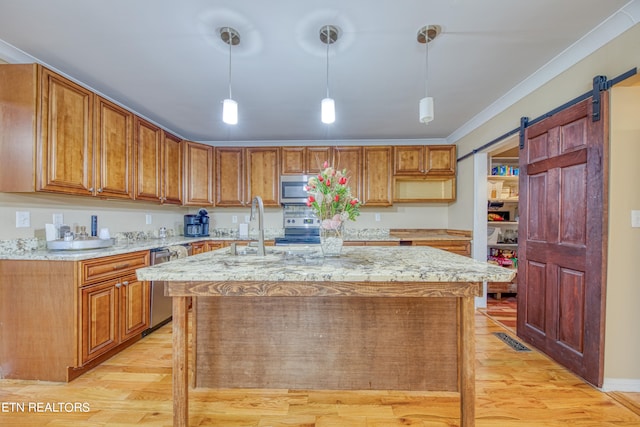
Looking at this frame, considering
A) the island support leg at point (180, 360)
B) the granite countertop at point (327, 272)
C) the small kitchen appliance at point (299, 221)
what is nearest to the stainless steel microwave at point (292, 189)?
the small kitchen appliance at point (299, 221)

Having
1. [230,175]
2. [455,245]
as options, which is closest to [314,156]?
[230,175]

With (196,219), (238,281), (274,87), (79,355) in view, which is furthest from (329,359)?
(196,219)

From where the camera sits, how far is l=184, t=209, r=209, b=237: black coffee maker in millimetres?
4004

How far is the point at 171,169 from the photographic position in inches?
138

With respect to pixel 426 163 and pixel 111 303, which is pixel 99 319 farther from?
Answer: pixel 426 163

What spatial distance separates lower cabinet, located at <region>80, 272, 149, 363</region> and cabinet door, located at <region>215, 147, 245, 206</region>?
171cm

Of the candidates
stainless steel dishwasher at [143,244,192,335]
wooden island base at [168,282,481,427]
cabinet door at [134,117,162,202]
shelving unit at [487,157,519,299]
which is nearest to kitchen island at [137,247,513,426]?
wooden island base at [168,282,481,427]

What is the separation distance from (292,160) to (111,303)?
2.64 meters

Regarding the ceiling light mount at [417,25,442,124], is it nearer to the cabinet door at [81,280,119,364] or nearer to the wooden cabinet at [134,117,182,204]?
the cabinet door at [81,280,119,364]

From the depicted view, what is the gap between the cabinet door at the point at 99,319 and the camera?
1.98 metres

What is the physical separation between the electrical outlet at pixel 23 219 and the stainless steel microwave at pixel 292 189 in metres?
2.51

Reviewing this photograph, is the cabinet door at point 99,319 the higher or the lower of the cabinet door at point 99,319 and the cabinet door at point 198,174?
the lower

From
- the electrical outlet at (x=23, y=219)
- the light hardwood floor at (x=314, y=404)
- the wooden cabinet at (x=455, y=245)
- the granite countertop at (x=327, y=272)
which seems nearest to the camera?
the granite countertop at (x=327, y=272)

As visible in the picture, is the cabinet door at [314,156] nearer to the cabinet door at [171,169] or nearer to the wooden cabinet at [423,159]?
the wooden cabinet at [423,159]
